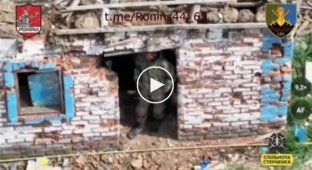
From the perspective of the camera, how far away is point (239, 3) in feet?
18.3

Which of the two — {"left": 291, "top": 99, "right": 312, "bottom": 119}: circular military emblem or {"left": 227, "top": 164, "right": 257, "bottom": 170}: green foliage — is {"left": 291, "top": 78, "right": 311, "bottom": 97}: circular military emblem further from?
{"left": 227, "top": 164, "right": 257, "bottom": 170}: green foliage

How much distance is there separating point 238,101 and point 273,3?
88cm

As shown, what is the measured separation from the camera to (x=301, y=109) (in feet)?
19.3

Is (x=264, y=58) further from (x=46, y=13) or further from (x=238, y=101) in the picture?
(x=46, y=13)

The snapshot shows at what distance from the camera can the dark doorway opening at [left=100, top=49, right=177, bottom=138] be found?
601 cm

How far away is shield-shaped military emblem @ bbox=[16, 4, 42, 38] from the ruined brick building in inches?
3.6

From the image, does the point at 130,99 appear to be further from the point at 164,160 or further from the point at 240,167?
the point at 240,167

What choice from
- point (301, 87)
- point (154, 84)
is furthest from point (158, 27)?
point (301, 87)

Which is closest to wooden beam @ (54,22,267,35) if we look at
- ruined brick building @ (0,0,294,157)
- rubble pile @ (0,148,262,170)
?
ruined brick building @ (0,0,294,157)

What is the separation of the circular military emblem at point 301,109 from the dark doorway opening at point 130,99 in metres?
0.95

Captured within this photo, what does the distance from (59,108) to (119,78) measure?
0.56 metres

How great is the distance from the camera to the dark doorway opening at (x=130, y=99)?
6008 millimetres

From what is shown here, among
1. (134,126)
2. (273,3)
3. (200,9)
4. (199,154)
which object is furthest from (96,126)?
(273,3)

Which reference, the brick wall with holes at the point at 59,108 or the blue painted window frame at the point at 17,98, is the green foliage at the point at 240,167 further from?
the blue painted window frame at the point at 17,98
